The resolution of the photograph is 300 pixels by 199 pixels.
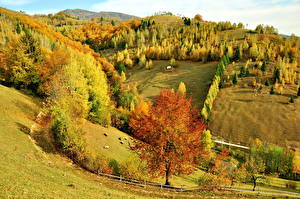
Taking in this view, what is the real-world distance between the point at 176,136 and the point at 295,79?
120m

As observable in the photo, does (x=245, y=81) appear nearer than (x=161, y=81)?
Yes

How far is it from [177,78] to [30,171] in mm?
136992

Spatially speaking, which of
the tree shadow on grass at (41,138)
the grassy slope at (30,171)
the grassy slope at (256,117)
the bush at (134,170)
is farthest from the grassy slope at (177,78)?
the grassy slope at (30,171)

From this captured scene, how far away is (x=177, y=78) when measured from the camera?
158625 millimetres

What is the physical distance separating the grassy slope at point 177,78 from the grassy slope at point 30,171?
96190 mm

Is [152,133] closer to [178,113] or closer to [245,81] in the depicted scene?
[178,113]

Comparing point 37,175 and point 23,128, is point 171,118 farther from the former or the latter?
point 23,128

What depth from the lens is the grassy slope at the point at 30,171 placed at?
21500 mm

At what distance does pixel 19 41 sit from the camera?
66688 mm

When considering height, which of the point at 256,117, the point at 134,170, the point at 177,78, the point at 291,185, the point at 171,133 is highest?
the point at 171,133

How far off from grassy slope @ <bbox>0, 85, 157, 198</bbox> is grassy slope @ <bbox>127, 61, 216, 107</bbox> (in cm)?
9619

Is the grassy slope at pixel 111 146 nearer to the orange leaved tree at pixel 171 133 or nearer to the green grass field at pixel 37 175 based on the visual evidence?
the green grass field at pixel 37 175

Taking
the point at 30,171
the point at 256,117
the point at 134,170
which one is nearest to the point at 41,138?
the point at 30,171

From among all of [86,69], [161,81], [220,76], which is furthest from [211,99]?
[86,69]
